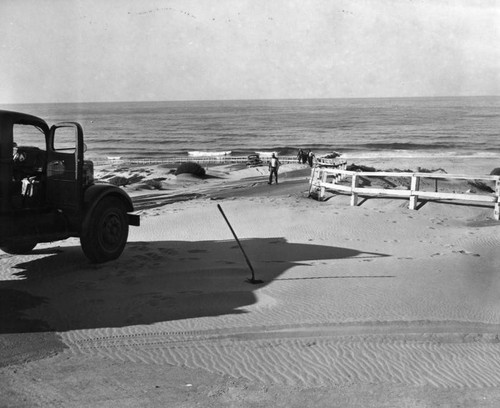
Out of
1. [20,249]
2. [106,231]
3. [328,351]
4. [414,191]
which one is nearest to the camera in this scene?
[328,351]

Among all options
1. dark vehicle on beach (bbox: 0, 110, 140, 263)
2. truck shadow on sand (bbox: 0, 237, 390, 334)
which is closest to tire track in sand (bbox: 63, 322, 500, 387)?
truck shadow on sand (bbox: 0, 237, 390, 334)

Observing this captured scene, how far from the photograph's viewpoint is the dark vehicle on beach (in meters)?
7.98

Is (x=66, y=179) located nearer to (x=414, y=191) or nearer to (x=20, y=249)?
(x=20, y=249)

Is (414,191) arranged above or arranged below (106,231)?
above

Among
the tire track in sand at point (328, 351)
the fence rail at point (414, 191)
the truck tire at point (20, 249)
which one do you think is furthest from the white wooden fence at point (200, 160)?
the tire track in sand at point (328, 351)

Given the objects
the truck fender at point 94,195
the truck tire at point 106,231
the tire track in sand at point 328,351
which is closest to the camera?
the tire track in sand at point 328,351

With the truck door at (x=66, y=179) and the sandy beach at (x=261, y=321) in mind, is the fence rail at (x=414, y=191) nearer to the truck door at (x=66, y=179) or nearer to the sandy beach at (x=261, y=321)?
the sandy beach at (x=261, y=321)

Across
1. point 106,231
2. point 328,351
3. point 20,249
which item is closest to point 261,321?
point 328,351

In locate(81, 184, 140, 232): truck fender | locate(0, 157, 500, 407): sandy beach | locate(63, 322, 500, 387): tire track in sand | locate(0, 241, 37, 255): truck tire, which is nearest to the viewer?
locate(0, 157, 500, 407): sandy beach

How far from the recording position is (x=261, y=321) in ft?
22.4

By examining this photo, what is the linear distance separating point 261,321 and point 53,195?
388cm

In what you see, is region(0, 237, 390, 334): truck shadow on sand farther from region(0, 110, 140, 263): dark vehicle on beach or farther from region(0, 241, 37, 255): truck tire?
region(0, 110, 140, 263): dark vehicle on beach

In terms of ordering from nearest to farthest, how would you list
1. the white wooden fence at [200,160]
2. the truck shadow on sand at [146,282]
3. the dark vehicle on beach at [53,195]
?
1. the truck shadow on sand at [146,282]
2. the dark vehicle on beach at [53,195]
3. the white wooden fence at [200,160]

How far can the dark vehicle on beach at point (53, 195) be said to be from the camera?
7984 millimetres
